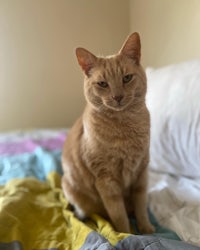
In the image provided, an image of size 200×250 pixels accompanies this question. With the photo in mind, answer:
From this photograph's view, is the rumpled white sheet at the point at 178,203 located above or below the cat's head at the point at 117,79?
below

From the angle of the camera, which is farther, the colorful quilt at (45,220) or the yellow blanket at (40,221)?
the yellow blanket at (40,221)

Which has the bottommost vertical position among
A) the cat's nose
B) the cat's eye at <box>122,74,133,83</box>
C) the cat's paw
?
the cat's paw

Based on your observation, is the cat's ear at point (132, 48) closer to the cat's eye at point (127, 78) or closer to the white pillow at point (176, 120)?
the cat's eye at point (127, 78)

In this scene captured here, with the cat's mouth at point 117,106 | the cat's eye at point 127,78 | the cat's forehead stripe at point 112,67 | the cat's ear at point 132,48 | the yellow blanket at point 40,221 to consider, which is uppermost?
the cat's ear at point 132,48

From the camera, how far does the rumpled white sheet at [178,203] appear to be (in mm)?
970

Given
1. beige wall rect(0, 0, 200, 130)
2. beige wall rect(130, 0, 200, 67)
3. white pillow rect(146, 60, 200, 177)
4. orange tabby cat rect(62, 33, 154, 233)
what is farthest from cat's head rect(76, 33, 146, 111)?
beige wall rect(0, 0, 200, 130)

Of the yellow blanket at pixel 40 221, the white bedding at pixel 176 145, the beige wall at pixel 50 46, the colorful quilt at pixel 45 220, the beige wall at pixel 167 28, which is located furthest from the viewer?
the beige wall at pixel 50 46

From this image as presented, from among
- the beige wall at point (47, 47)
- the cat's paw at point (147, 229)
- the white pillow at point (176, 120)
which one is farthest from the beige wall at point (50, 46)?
the cat's paw at point (147, 229)

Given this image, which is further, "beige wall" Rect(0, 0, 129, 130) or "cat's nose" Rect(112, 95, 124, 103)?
"beige wall" Rect(0, 0, 129, 130)

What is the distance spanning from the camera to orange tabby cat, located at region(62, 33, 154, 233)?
3.45ft

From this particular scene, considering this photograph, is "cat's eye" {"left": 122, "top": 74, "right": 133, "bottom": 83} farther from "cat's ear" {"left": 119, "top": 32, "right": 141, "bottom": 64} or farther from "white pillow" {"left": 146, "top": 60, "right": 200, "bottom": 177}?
"white pillow" {"left": 146, "top": 60, "right": 200, "bottom": 177}

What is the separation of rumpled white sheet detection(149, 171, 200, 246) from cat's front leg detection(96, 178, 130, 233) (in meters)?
0.14

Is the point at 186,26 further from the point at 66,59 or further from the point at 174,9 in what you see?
the point at 66,59

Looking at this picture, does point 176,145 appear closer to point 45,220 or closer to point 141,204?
point 141,204
